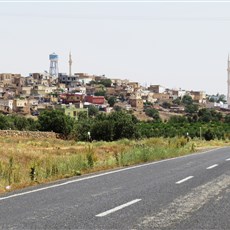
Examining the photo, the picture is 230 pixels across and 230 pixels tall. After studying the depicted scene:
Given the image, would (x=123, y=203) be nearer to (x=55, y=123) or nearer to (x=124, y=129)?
(x=124, y=129)

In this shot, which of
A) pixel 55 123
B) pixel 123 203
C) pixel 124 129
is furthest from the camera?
pixel 55 123

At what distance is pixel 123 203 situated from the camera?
401 inches

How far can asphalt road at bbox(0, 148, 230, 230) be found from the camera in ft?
27.0

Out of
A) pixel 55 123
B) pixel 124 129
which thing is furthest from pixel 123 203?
pixel 55 123

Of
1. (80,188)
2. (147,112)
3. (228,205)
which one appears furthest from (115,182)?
(147,112)

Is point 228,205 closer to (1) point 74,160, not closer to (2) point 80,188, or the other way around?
(2) point 80,188

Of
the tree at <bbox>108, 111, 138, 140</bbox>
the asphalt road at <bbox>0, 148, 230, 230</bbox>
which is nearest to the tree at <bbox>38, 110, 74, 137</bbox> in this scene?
the tree at <bbox>108, 111, 138, 140</bbox>

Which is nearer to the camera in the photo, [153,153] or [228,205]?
[228,205]

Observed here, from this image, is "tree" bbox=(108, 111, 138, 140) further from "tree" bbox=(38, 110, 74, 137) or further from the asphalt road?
the asphalt road

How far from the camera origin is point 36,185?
1370 cm

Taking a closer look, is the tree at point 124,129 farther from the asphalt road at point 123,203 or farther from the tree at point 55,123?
the asphalt road at point 123,203

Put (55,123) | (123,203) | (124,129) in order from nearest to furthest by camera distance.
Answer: (123,203), (124,129), (55,123)

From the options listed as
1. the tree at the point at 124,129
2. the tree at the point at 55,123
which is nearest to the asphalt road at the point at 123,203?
the tree at the point at 124,129

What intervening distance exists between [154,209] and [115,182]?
450cm
